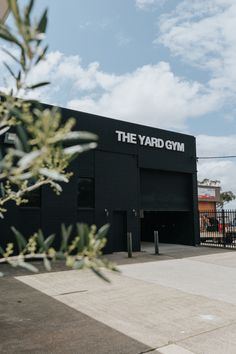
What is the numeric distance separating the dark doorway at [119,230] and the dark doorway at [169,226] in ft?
17.3

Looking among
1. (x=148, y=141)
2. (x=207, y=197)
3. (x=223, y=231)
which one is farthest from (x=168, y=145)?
(x=207, y=197)

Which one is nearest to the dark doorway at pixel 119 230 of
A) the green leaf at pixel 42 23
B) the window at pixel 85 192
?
the window at pixel 85 192

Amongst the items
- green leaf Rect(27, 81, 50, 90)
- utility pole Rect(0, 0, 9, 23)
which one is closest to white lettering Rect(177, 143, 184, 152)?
utility pole Rect(0, 0, 9, 23)

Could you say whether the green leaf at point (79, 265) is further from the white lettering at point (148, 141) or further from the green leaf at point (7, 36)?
the white lettering at point (148, 141)

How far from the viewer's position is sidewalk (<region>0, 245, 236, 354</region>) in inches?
220

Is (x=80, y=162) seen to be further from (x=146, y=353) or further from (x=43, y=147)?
(x=43, y=147)

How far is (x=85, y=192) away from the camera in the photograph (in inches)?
689

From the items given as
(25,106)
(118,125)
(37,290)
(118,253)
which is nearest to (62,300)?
(37,290)

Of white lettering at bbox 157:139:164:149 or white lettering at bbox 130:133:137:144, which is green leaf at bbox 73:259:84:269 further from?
white lettering at bbox 157:139:164:149

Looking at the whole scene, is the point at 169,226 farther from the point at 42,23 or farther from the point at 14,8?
the point at 14,8

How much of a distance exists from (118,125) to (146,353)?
48.2 ft

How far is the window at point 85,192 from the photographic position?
17.3 meters

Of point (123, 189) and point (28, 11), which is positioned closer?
point (28, 11)

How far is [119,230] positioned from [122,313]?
450 inches
